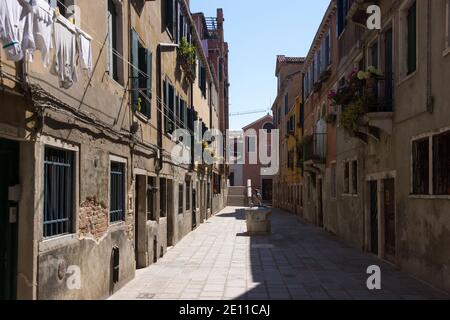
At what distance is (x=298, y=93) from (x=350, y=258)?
20288mm

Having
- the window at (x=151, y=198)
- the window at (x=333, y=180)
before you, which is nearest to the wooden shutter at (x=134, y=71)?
the window at (x=151, y=198)

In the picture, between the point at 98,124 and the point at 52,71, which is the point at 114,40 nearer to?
the point at 98,124

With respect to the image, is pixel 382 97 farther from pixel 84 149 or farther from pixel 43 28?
pixel 43 28

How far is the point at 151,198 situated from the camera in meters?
12.9

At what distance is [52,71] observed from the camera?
5.72 m

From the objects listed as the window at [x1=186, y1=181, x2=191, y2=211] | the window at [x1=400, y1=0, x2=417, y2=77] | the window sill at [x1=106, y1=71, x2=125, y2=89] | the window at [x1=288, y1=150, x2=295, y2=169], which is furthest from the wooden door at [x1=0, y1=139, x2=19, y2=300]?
the window at [x1=288, y1=150, x2=295, y2=169]

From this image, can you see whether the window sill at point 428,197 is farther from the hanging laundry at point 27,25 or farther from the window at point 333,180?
the window at point 333,180

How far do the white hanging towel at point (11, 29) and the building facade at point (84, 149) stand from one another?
21mm

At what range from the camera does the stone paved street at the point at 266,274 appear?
8844 millimetres

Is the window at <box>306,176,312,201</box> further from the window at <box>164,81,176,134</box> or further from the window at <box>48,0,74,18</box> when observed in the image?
the window at <box>48,0,74,18</box>

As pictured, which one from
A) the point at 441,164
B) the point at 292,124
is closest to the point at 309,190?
the point at 292,124

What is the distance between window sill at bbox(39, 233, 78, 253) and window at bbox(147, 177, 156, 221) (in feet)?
18.0

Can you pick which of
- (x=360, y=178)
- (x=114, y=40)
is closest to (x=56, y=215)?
(x=114, y=40)

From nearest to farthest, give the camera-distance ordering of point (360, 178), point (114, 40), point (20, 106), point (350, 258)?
point (20, 106) < point (114, 40) < point (350, 258) < point (360, 178)
